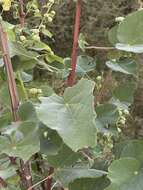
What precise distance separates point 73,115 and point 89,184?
153 millimetres

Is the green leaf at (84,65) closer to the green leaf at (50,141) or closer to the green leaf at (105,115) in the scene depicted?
the green leaf at (105,115)

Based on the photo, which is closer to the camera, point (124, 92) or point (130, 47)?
point (130, 47)

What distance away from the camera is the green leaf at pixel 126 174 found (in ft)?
2.09

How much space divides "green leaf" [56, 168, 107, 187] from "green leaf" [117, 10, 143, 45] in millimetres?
190

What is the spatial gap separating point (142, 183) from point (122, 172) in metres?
0.05

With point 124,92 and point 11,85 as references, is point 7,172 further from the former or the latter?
point 124,92

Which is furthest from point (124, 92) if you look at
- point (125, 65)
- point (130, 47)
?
point (130, 47)

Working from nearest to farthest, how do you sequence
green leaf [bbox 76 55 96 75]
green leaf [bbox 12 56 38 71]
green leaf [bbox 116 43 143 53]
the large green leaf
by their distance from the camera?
the large green leaf < green leaf [bbox 116 43 143 53] < green leaf [bbox 12 56 38 71] < green leaf [bbox 76 55 96 75]

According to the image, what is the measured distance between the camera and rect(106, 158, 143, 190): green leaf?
2.09 feet

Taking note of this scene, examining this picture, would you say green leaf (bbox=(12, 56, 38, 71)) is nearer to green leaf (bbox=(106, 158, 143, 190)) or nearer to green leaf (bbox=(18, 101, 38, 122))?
green leaf (bbox=(18, 101, 38, 122))

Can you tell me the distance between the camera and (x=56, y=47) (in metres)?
5.17

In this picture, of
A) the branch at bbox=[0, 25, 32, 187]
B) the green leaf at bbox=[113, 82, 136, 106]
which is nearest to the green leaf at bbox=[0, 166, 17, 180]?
the branch at bbox=[0, 25, 32, 187]

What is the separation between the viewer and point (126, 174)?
647 millimetres

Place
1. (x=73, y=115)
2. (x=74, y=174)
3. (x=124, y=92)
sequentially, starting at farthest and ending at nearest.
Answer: (x=124, y=92) → (x=74, y=174) → (x=73, y=115)
